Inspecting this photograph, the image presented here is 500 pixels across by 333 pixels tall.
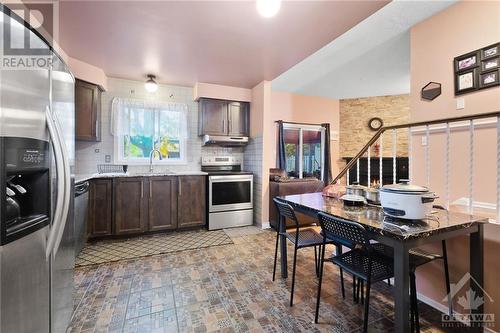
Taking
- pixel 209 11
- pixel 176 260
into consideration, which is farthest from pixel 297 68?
pixel 176 260

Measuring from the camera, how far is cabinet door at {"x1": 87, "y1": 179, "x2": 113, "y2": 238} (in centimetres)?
311

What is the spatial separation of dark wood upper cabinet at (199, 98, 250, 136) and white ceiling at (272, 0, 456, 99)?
1057 millimetres

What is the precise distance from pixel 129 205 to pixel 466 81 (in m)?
4.57

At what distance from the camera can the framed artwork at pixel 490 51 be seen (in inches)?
84.0

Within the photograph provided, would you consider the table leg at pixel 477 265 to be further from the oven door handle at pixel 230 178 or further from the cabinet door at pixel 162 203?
the cabinet door at pixel 162 203

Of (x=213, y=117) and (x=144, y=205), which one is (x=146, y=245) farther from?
(x=213, y=117)

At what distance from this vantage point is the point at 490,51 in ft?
7.17

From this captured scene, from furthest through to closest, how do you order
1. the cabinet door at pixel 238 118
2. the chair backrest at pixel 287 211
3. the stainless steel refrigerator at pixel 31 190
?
the cabinet door at pixel 238 118
the chair backrest at pixel 287 211
the stainless steel refrigerator at pixel 31 190

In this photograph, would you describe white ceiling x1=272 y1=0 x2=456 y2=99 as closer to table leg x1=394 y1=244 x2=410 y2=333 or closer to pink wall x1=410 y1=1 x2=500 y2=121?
pink wall x1=410 y1=1 x2=500 y2=121

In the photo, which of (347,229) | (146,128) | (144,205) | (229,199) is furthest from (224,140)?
(347,229)

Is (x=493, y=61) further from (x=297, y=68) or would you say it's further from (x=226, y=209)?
(x=226, y=209)

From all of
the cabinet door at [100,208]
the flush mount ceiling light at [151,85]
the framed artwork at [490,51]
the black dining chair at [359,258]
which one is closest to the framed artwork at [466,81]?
the framed artwork at [490,51]

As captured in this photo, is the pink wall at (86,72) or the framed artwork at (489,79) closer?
the framed artwork at (489,79)

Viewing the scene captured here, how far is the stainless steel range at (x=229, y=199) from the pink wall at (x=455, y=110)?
254 centimetres
